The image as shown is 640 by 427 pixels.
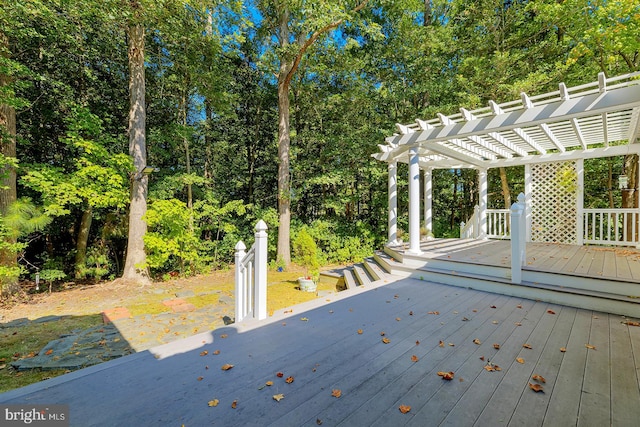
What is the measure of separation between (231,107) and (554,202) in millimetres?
10036

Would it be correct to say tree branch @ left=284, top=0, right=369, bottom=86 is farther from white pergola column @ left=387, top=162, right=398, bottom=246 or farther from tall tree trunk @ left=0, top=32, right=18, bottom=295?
tall tree trunk @ left=0, top=32, right=18, bottom=295

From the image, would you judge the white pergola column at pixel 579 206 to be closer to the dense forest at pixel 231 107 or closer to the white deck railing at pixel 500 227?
the white deck railing at pixel 500 227

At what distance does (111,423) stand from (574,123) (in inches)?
276

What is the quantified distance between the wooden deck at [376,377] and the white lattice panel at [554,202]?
521 centimetres

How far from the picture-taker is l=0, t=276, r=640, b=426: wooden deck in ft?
4.99

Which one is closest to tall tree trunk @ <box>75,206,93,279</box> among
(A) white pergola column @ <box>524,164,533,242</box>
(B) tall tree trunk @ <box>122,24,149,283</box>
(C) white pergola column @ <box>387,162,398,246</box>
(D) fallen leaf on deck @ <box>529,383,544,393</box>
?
(B) tall tree trunk @ <box>122,24,149,283</box>

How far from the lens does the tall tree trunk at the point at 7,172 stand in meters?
5.37

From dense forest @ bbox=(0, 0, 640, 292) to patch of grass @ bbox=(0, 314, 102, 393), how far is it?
71.2 inches

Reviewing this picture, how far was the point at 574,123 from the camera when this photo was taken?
471cm

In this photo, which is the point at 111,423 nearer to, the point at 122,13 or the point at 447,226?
the point at 122,13

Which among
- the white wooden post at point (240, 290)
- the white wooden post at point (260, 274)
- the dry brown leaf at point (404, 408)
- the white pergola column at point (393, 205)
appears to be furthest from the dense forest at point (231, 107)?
the dry brown leaf at point (404, 408)

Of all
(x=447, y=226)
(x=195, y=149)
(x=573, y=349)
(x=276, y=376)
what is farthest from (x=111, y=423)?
(x=447, y=226)

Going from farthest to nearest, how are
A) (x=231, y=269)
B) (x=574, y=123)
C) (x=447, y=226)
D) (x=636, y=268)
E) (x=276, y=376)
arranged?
(x=447, y=226) < (x=231, y=269) < (x=574, y=123) < (x=636, y=268) < (x=276, y=376)

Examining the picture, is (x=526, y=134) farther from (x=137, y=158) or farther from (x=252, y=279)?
(x=137, y=158)
